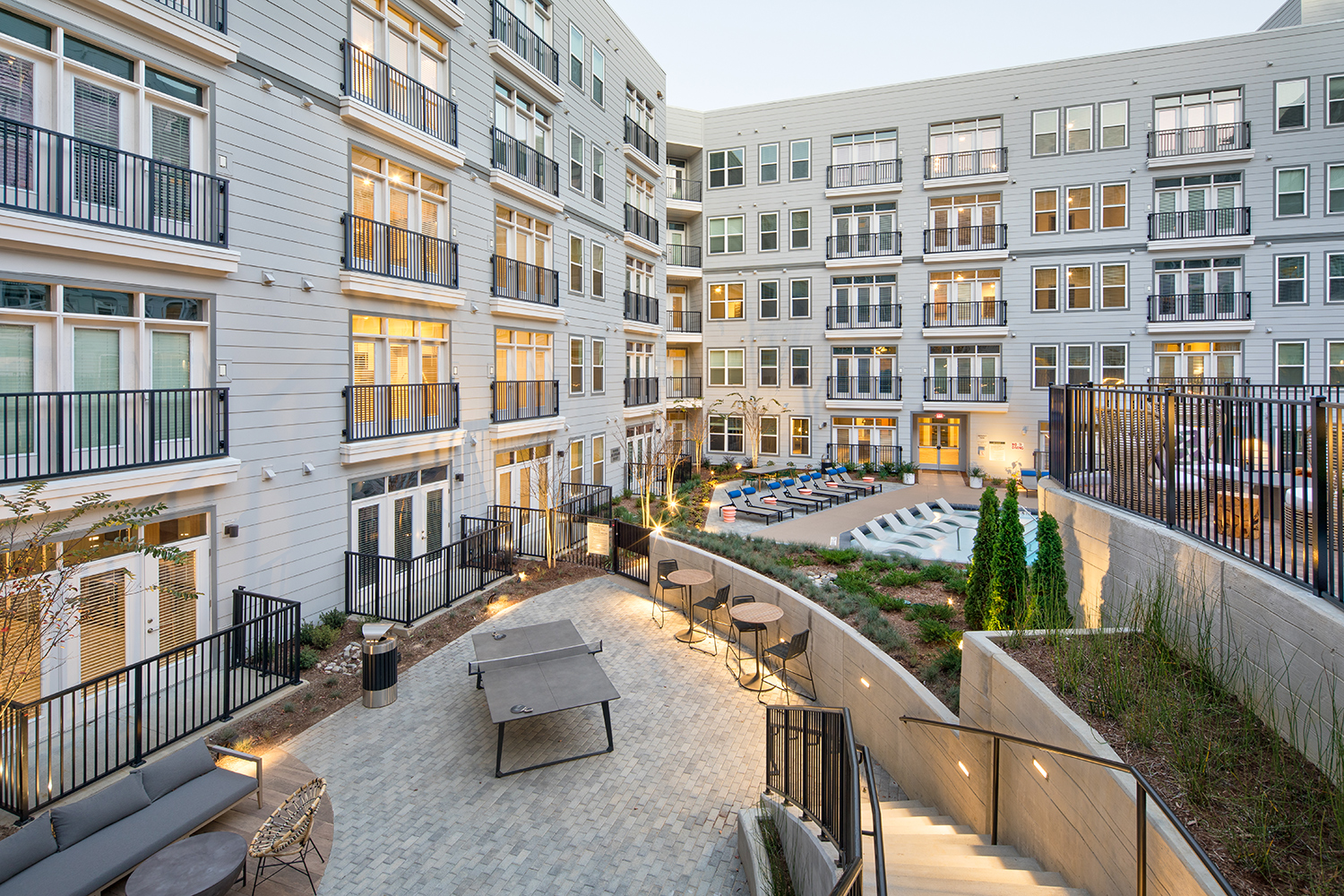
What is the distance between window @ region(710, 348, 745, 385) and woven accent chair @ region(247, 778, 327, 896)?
2908cm

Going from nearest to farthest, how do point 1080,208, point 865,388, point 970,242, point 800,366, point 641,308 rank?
point 641,308
point 1080,208
point 970,242
point 865,388
point 800,366

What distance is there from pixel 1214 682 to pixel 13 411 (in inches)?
518

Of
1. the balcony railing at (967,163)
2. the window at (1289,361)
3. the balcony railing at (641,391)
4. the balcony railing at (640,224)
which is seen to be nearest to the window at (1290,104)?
the window at (1289,361)

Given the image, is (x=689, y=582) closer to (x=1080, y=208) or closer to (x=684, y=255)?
(x=684, y=255)

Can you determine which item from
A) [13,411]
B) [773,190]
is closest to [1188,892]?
[13,411]

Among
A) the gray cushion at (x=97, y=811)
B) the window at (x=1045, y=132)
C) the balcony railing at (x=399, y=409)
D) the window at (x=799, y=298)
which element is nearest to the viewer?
the gray cushion at (x=97, y=811)

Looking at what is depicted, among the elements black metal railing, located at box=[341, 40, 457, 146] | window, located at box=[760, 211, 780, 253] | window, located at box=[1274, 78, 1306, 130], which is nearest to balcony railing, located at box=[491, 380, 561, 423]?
black metal railing, located at box=[341, 40, 457, 146]

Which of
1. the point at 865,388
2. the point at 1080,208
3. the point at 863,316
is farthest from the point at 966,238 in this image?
the point at 865,388

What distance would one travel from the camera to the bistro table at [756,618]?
10719 mm

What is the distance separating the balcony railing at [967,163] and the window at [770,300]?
8262mm

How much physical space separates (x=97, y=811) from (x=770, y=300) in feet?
102

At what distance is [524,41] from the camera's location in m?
18.5

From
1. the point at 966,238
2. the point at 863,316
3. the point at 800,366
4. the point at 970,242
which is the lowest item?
the point at 800,366

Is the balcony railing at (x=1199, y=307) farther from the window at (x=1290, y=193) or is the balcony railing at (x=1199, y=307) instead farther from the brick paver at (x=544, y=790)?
the brick paver at (x=544, y=790)
